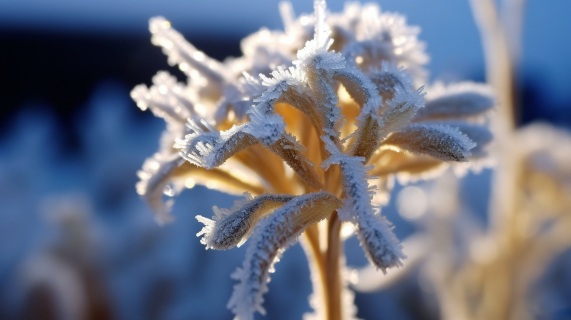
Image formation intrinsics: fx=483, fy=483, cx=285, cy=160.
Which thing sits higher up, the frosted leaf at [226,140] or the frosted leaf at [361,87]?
the frosted leaf at [361,87]

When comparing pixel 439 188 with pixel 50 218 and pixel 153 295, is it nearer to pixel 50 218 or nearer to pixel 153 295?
pixel 153 295

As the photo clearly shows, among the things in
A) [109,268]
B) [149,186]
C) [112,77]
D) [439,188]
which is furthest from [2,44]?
[149,186]

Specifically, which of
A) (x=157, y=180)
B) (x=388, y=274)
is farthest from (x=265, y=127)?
(x=388, y=274)

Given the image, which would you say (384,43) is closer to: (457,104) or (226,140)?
(457,104)

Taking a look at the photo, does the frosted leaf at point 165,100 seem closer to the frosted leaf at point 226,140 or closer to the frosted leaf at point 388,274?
the frosted leaf at point 226,140

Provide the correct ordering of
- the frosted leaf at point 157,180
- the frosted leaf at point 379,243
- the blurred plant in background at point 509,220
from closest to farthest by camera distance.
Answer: the frosted leaf at point 379,243
the frosted leaf at point 157,180
the blurred plant in background at point 509,220

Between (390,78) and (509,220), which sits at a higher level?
(509,220)

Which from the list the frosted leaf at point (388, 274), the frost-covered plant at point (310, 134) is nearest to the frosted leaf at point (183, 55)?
the frost-covered plant at point (310, 134)
